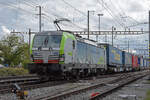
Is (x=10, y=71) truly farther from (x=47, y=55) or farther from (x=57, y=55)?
(x=57, y=55)

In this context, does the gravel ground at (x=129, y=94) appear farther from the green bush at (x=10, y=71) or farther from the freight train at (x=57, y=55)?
the green bush at (x=10, y=71)

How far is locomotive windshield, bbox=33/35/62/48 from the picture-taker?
50.5ft

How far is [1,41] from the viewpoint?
48062mm

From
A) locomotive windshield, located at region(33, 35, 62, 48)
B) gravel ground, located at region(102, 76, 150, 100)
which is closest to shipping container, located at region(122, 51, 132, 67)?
locomotive windshield, located at region(33, 35, 62, 48)

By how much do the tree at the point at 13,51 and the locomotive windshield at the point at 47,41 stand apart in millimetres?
31333

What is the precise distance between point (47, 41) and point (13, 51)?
3432 cm

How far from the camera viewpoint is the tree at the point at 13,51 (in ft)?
154

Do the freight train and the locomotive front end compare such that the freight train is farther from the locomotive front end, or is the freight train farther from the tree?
the tree

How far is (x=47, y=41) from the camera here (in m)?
15.7

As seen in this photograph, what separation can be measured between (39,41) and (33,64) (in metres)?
1.65

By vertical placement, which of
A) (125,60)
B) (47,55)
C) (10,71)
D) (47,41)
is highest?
(47,41)

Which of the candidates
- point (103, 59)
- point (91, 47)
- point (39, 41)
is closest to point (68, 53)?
point (39, 41)

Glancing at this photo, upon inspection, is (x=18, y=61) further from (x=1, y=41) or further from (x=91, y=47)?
(x=91, y=47)

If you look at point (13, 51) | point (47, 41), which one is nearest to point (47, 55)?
point (47, 41)
